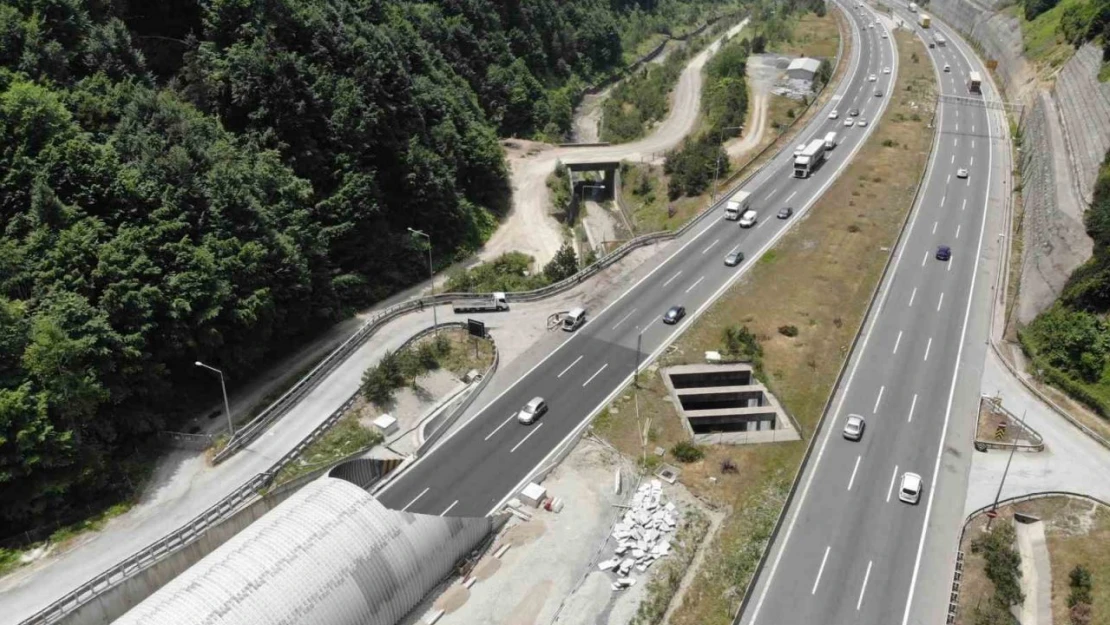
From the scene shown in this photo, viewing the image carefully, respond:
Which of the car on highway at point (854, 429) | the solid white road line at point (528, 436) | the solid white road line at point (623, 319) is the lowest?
the car on highway at point (854, 429)

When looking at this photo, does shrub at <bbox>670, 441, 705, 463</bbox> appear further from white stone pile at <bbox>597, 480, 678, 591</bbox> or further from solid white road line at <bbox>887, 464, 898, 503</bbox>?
Result: solid white road line at <bbox>887, 464, 898, 503</bbox>

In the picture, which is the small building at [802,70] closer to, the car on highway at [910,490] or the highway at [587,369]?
the highway at [587,369]

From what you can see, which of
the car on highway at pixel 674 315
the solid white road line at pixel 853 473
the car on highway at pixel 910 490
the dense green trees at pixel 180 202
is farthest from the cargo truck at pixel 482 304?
the car on highway at pixel 910 490

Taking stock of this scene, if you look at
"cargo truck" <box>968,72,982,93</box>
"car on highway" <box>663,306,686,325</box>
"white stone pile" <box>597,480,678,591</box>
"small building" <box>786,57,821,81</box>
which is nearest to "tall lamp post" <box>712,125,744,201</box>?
"small building" <box>786,57,821,81</box>

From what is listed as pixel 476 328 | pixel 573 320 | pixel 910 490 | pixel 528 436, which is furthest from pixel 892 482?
pixel 476 328

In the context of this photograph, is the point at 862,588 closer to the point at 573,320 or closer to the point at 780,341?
the point at 780,341

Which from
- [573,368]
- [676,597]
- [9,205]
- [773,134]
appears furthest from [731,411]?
[773,134]

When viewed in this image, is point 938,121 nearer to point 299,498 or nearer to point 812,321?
point 812,321
